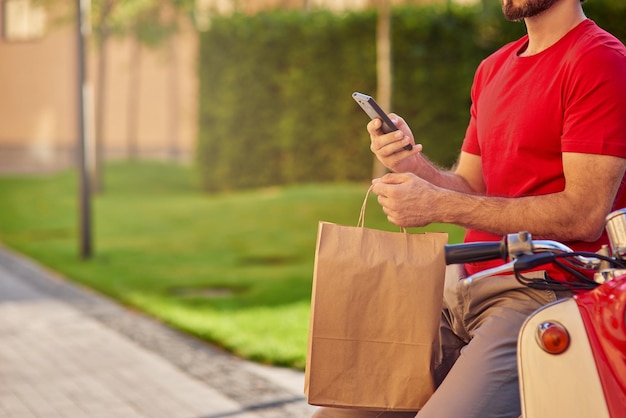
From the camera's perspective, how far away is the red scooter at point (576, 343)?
6.48ft

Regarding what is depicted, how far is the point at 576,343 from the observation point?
2006 millimetres

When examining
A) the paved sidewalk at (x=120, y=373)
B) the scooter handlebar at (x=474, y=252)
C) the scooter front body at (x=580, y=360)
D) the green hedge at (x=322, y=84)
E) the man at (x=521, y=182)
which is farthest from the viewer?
the green hedge at (x=322, y=84)

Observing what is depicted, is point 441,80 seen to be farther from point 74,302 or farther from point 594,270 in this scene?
point 594,270

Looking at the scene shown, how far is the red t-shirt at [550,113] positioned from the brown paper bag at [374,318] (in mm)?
323

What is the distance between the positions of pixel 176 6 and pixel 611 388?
21.1 m

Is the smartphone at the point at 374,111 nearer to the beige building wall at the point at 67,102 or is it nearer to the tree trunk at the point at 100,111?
the tree trunk at the point at 100,111

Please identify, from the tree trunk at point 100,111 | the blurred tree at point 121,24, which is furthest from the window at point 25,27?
the tree trunk at point 100,111

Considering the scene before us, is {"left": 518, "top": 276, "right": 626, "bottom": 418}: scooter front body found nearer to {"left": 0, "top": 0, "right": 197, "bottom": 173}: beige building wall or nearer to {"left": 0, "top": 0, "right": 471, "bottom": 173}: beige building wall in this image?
{"left": 0, "top": 0, "right": 471, "bottom": 173}: beige building wall

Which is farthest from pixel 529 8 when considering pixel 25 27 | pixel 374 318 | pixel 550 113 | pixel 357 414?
pixel 25 27

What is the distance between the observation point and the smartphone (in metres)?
2.45

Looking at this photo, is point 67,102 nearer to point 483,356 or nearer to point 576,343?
point 483,356

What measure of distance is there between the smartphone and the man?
0.02 meters

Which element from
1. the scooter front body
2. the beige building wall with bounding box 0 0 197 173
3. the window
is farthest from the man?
the window

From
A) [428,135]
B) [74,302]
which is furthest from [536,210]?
[428,135]
